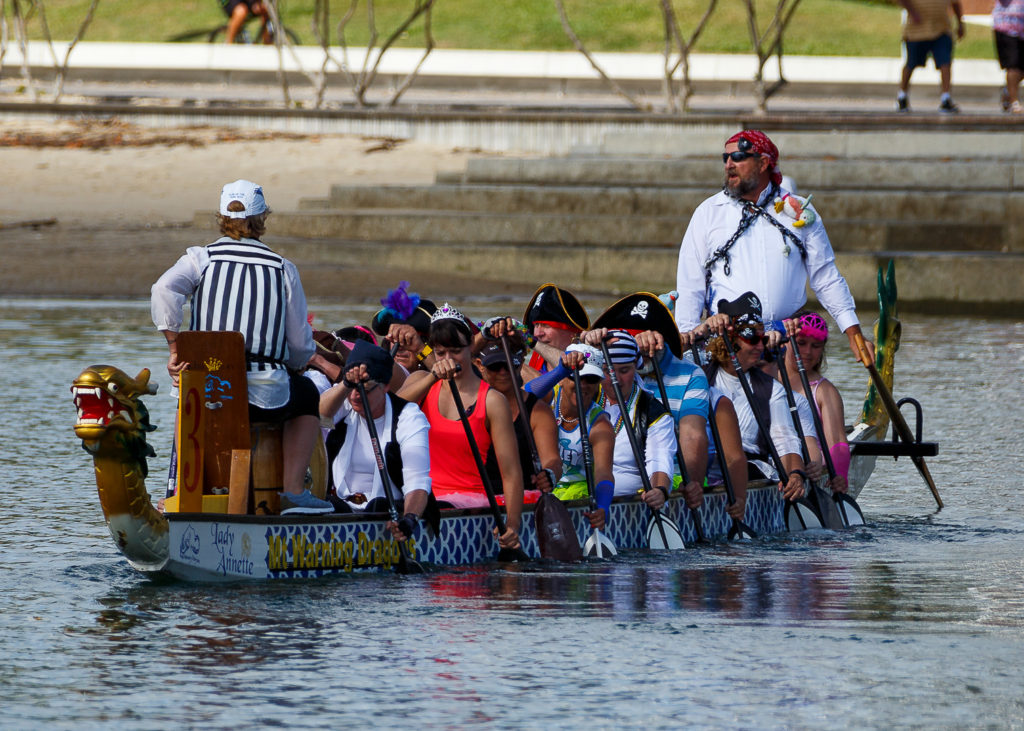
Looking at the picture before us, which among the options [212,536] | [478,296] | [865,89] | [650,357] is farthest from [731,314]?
[865,89]

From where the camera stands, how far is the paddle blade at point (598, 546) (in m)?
8.66

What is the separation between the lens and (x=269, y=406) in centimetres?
791

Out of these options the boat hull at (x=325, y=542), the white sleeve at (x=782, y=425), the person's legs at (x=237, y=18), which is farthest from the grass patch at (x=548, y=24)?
the boat hull at (x=325, y=542)

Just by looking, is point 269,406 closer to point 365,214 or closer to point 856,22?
point 365,214

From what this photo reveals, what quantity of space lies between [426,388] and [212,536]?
55.8 inches

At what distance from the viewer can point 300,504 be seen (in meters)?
8.05

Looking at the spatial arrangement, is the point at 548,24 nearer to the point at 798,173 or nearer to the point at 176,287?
the point at 798,173

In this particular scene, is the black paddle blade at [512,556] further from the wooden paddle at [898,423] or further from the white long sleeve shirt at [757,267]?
the wooden paddle at [898,423]

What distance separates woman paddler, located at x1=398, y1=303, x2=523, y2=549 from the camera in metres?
8.28

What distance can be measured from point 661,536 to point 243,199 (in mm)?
2544

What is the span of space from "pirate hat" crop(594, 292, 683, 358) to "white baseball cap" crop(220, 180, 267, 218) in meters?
1.95

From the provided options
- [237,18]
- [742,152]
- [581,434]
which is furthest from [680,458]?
[237,18]

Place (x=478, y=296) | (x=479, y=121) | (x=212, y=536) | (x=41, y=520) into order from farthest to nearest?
(x=479, y=121), (x=478, y=296), (x=41, y=520), (x=212, y=536)

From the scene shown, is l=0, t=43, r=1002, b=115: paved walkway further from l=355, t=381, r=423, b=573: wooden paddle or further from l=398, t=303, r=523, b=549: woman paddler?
l=355, t=381, r=423, b=573: wooden paddle
